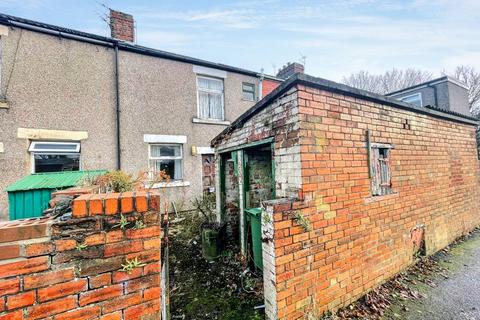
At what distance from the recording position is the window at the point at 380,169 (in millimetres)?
3618

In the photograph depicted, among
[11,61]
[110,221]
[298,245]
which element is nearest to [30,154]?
[11,61]

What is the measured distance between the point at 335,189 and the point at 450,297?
2.43m

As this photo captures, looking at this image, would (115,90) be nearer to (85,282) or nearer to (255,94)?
(255,94)

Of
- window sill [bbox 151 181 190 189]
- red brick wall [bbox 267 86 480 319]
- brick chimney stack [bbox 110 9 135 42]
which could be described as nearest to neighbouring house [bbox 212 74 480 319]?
red brick wall [bbox 267 86 480 319]

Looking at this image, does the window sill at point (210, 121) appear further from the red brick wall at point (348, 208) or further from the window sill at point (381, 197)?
the window sill at point (381, 197)

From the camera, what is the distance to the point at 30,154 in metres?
6.12

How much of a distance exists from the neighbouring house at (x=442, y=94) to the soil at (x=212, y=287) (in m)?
10.5

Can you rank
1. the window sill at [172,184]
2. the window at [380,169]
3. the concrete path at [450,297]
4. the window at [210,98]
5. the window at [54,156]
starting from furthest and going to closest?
the window at [210,98] → the window sill at [172,184] → the window at [54,156] → the window at [380,169] → the concrete path at [450,297]

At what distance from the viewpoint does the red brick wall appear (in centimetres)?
268

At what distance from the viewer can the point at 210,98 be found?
9.21 meters

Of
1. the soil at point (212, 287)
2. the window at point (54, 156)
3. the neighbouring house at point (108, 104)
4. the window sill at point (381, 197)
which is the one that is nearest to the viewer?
the soil at point (212, 287)

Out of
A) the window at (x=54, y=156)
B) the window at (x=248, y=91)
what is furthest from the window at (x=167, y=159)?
the window at (x=248, y=91)

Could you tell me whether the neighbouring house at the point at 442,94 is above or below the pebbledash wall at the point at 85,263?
above

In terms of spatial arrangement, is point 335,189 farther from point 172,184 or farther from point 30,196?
point 172,184
